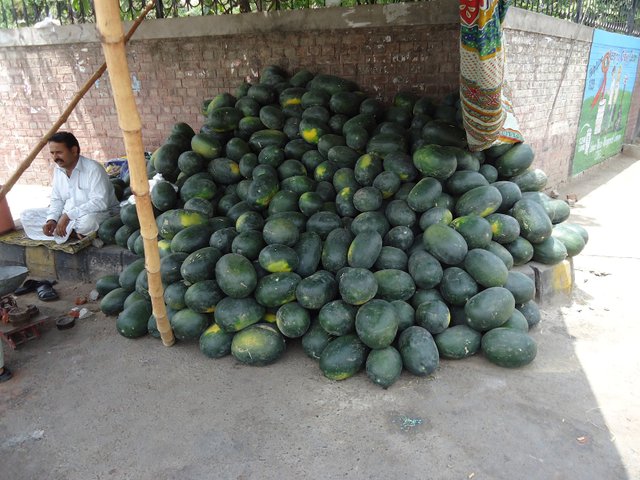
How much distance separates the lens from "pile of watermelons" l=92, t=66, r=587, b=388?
10.3 feet

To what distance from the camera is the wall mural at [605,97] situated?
26.3ft

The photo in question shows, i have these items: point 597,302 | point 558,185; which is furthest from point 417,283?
point 558,185

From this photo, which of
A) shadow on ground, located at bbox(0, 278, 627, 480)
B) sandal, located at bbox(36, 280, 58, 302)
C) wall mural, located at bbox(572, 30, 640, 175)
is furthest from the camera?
wall mural, located at bbox(572, 30, 640, 175)

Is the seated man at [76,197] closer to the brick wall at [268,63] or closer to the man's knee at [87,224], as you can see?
the man's knee at [87,224]

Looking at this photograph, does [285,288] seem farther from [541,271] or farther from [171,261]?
[541,271]

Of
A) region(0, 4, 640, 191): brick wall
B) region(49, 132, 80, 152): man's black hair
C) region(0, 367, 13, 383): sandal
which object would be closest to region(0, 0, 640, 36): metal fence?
region(0, 4, 640, 191): brick wall

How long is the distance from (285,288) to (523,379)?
5.66 feet

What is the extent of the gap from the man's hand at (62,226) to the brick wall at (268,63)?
2.41m

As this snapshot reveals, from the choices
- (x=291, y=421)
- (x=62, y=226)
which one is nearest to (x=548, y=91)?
(x=291, y=421)

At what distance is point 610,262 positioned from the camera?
4828mm

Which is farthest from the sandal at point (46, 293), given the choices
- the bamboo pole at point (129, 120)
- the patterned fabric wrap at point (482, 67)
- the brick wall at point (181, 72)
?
the patterned fabric wrap at point (482, 67)

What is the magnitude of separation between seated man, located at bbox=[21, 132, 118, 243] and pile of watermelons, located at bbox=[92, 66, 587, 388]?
0.28 meters

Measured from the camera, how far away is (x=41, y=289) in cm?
459

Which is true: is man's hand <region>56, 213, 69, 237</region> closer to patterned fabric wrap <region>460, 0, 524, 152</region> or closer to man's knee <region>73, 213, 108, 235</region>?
man's knee <region>73, 213, 108, 235</region>
